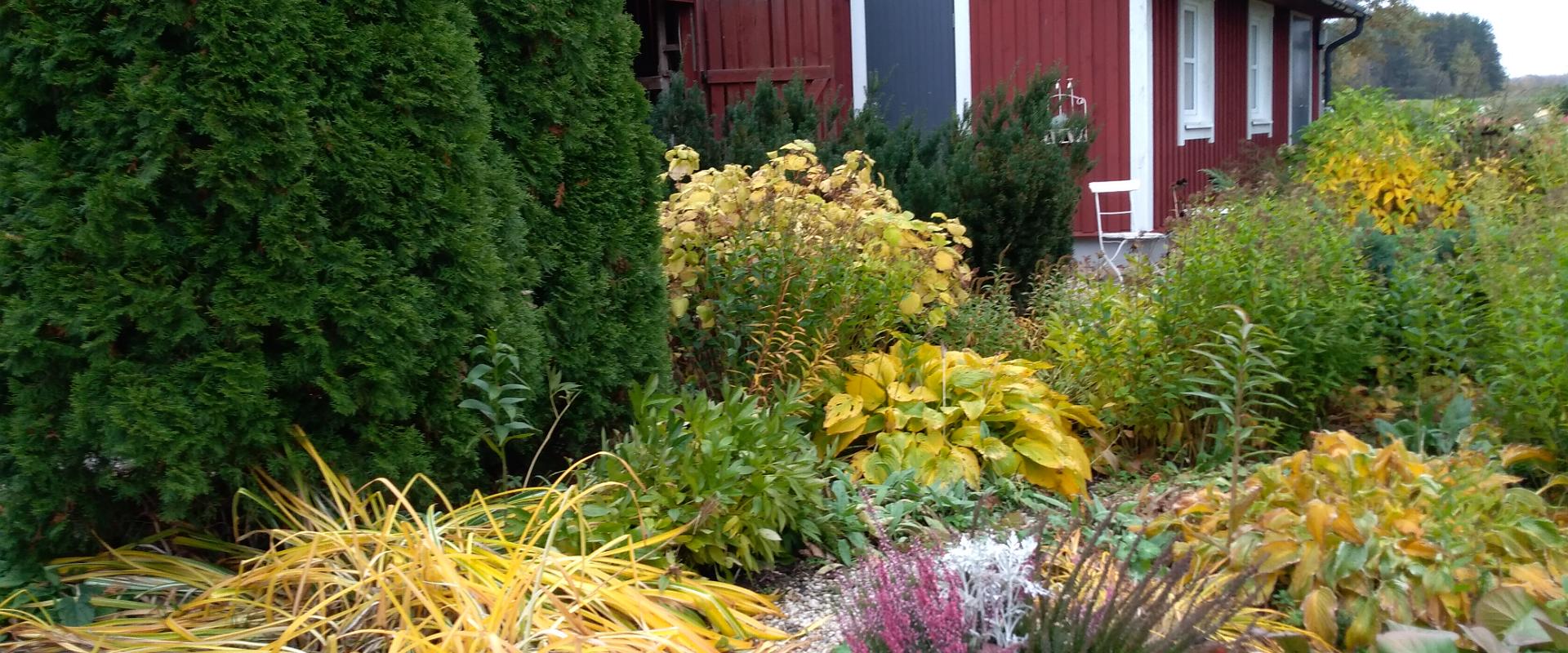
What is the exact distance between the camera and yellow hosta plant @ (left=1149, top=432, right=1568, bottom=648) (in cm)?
273

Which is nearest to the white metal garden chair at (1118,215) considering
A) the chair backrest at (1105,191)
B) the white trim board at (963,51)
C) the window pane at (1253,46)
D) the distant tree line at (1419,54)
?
the chair backrest at (1105,191)

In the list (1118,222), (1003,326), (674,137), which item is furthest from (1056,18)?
(1003,326)

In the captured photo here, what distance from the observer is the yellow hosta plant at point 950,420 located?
12.7ft

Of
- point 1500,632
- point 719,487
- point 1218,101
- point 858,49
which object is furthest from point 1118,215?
point 719,487

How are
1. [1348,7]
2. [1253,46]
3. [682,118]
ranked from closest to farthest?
1. [682,118]
2. [1253,46]
3. [1348,7]

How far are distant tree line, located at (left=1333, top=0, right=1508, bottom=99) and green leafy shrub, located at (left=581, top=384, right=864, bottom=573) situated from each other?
51.4 ft

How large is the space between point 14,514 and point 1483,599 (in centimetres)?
343

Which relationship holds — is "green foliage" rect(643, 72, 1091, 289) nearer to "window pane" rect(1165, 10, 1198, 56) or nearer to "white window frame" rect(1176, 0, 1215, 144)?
"white window frame" rect(1176, 0, 1215, 144)

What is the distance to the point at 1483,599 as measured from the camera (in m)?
2.69

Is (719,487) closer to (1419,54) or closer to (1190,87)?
(1190,87)

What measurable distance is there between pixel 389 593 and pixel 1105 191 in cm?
815

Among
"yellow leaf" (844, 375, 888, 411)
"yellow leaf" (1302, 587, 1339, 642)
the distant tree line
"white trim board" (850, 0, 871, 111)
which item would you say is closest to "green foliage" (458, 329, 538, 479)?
"yellow leaf" (844, 375, 888, 411)

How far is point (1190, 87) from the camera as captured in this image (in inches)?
471

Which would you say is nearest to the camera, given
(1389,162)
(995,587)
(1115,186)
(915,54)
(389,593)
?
(995,587)
